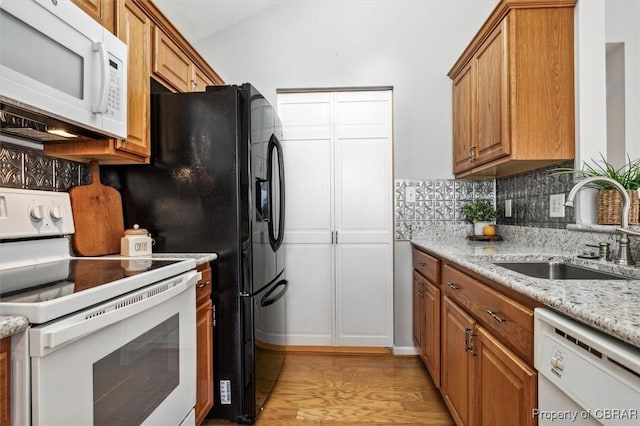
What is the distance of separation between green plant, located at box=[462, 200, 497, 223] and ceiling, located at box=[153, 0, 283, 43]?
2237mm

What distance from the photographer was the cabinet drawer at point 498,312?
971mm

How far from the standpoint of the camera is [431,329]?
6.78 ft

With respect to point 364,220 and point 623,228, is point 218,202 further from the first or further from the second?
point 623,228

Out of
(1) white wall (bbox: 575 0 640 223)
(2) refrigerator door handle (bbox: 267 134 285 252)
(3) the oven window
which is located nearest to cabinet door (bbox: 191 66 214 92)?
(2) refrigerator door handle (bbox: 267 134 285 252)

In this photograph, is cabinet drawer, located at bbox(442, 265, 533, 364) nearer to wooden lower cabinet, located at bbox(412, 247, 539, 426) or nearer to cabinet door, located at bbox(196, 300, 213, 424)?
wooden lower cabinet, located at bbox(412, 247, 539, 426)

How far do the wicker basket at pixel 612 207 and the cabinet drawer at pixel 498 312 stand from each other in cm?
66

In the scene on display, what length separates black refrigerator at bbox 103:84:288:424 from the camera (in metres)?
1.70

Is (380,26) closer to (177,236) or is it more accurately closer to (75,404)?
(177,236)

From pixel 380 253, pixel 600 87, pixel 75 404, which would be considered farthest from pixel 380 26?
pixel 75 404

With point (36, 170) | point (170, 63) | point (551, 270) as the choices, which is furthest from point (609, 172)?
point (36, 170)

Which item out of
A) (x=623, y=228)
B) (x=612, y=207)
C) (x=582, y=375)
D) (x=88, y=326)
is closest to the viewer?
(x=582, y=375)

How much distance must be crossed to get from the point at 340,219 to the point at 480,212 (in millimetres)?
1053

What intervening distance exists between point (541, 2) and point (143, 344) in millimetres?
2294

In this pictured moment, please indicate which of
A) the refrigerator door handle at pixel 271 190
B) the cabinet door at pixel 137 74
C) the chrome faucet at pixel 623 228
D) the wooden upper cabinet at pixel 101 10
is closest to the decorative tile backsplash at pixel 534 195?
the chrome faucet at pixel 623 228
